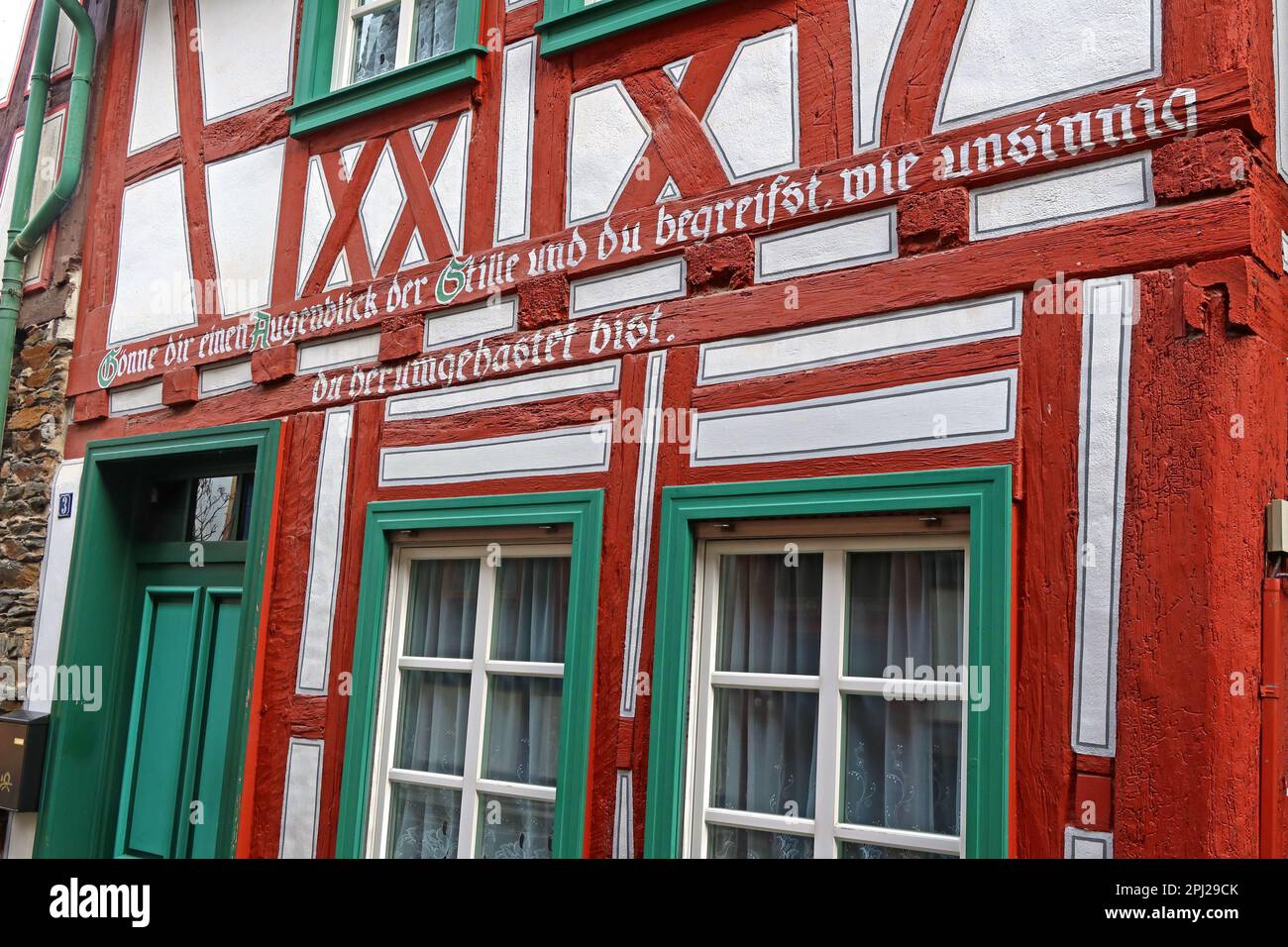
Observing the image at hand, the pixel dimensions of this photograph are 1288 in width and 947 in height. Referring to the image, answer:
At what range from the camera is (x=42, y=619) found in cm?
703

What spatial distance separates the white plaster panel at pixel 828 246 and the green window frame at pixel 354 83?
177 cm

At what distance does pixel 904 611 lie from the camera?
3.98m

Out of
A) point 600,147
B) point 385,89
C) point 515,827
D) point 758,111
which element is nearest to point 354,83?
point 385,89

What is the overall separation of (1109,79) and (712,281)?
143 cm

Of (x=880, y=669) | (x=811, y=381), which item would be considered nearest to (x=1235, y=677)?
(x=880, y=669)

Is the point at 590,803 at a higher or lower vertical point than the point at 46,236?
lower

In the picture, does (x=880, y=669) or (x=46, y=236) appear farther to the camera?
(x=46, y=236)

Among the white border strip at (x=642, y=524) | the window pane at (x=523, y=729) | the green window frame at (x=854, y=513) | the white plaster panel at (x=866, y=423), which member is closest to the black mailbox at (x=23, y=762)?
the window pane at (x=523, y=729)

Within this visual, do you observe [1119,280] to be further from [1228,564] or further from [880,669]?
[880,669]

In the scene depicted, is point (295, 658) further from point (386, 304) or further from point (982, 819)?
point (982, 819)

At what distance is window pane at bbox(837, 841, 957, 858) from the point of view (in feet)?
12.4
